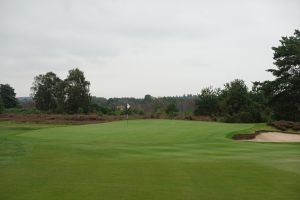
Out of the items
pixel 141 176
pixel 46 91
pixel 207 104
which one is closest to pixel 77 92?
pixel 46 91

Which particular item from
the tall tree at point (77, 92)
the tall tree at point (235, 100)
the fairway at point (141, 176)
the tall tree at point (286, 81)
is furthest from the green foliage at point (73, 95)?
the fairway at point (141, 176)

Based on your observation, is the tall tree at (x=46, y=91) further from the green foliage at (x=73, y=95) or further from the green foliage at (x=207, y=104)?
the green foliage at (x=207, y=104)

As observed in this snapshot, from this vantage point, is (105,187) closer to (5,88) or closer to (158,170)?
(158,170)

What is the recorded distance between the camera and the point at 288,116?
56562mm

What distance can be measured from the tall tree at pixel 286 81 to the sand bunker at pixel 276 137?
17121 millimetres

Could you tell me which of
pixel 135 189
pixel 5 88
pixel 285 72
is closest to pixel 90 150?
pixel 135 189

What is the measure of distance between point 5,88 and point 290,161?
111m

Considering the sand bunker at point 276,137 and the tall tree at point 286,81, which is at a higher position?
the tall tree at point 286,81

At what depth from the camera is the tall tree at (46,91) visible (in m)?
104

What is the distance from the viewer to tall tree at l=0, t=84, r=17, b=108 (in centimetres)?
11775

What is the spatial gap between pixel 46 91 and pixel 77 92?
16.7m

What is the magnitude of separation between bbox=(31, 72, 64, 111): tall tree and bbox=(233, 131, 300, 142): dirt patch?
242 feet

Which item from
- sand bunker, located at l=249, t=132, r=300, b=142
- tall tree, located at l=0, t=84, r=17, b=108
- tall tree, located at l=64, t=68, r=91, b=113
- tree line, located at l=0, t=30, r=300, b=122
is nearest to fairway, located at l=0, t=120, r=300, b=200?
sand bunker, located at l=249, t=132, r=300, b=142

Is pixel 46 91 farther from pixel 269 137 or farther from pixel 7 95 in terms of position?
pixel 269 137
